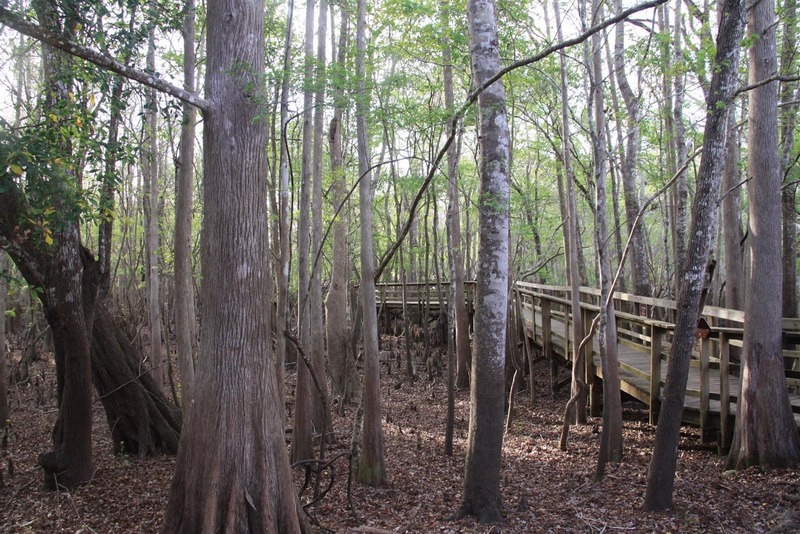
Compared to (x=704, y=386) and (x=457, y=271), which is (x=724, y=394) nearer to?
(x=704, y=386)

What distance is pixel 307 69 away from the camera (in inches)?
286

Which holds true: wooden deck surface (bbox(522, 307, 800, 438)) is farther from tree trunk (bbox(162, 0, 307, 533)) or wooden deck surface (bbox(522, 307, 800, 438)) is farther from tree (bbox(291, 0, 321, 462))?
tree trunk (bbox(162, 0, 307, 533))

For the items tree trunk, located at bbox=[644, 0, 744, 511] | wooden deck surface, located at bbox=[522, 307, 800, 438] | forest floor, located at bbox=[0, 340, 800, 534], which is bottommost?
forest floor, located at bbox=[0, 340, 800, 534]

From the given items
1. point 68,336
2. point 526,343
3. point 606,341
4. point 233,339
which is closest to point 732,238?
point 606,341

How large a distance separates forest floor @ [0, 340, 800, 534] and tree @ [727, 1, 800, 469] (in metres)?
0.35

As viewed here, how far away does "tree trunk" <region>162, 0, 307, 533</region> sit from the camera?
451 centimetres

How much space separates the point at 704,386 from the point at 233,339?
17.7 feet

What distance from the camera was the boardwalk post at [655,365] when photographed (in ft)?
23.5

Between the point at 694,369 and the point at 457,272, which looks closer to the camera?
the point at 694,369

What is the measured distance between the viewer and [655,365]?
7.22 m

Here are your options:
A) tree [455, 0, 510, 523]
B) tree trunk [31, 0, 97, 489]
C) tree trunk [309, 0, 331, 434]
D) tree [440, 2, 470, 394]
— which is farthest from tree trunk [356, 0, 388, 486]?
tree [440, 2, 470, 394]

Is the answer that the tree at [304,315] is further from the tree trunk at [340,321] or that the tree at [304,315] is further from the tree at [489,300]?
the tree trunk at [340,321]

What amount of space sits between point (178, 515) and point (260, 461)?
78cm

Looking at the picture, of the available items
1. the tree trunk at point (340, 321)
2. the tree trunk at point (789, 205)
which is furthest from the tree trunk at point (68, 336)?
the tree trunk at point (789, 205)
